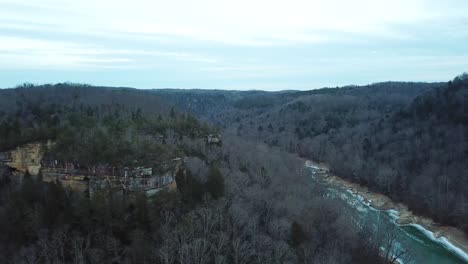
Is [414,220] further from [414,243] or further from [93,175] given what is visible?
[93,175]

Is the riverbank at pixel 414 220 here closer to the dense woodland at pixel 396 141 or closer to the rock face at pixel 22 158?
the dense woodland at pixel 396 141

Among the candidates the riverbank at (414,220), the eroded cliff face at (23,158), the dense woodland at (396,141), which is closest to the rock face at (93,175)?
the eroded cliff face at (23,158)

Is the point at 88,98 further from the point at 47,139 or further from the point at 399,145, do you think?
the point at 399,145

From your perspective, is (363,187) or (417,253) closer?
(417,253)

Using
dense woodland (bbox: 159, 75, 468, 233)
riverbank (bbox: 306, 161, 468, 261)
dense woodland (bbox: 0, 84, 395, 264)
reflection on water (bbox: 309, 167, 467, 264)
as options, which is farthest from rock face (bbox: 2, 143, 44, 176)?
dense woodland (bbox: 159, 75, 468, 233)

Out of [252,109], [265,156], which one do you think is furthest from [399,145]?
[252,109]

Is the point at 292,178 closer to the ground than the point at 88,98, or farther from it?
closer to the ground
